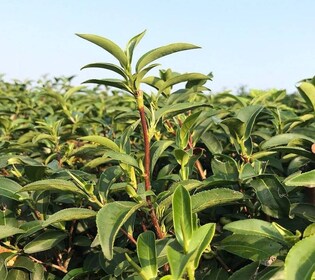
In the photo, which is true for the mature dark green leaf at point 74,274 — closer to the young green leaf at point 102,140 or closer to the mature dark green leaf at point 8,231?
the mature dark green leaf at point 8,231

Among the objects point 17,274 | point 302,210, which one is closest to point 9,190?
point 17,274

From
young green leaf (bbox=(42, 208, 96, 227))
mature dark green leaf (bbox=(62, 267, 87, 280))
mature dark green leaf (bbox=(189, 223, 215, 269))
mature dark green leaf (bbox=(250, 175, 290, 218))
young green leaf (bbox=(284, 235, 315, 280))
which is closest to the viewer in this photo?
young green leaf (bbox=(284, 235, 315, 280))

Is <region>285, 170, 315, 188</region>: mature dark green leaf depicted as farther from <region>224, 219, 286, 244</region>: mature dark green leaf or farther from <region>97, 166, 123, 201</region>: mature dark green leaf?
<region>97, 166, 123, 201</region>: mature dark green leaf

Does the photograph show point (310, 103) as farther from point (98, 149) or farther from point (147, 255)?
point (147, 255)

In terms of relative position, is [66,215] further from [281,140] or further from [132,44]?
[281,140]

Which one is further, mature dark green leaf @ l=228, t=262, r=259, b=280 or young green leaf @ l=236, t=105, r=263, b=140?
young green leaf @ l=236, t=105, r=263, b=140

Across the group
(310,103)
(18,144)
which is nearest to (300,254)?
(310,103)

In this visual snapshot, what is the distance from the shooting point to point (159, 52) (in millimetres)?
1626

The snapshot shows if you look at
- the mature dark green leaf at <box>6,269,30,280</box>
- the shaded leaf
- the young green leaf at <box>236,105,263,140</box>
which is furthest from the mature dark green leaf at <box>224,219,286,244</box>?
the mature dark green leaf at <box>6,269,30,280</box>

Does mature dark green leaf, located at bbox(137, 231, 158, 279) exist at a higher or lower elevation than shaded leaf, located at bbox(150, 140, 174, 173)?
lower

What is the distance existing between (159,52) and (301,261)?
2.73ft

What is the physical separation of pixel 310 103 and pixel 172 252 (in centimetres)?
153

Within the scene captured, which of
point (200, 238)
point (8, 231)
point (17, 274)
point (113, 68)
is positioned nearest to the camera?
point (200, 238)

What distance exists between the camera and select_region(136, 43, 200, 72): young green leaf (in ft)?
5.24
